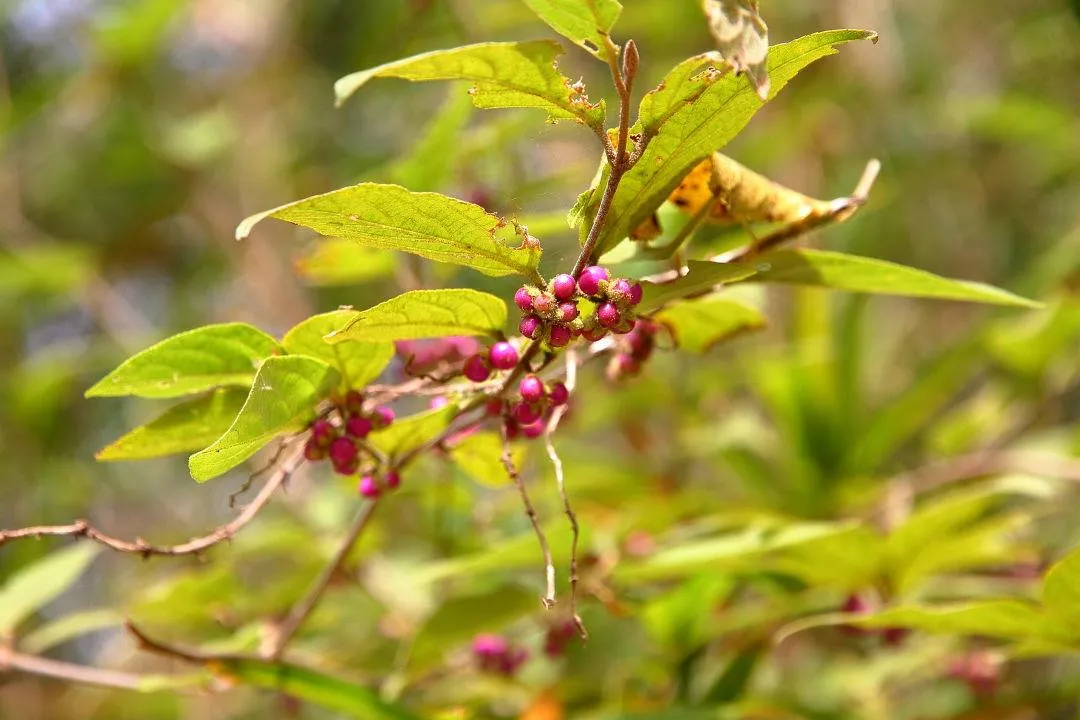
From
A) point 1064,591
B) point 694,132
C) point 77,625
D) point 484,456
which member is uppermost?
point 694,132

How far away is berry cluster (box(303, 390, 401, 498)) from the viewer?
0.55 meters

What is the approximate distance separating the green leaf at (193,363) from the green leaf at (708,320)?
0.27 metres

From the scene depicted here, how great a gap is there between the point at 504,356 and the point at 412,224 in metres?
0.09

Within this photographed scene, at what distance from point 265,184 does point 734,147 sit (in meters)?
1.05

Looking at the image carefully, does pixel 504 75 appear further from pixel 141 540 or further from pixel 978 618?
pixel 978 618

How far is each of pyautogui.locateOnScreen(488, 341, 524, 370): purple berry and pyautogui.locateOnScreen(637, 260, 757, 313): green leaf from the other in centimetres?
8

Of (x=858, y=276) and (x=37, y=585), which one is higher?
(x=858, y=276)

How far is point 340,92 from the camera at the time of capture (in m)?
0.41

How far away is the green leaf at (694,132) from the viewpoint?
0.44m

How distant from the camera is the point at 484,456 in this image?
647 millimetres

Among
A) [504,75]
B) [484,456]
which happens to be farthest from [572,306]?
[484,456]

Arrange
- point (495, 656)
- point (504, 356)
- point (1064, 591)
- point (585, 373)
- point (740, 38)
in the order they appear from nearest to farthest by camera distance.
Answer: point (740, 38) → point (504, 356) → point (1064, 591) → point (495, 656) → point (585, 373)

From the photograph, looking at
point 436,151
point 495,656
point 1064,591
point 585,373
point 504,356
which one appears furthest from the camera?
point 585,373

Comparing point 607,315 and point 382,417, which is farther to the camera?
point 382,417
